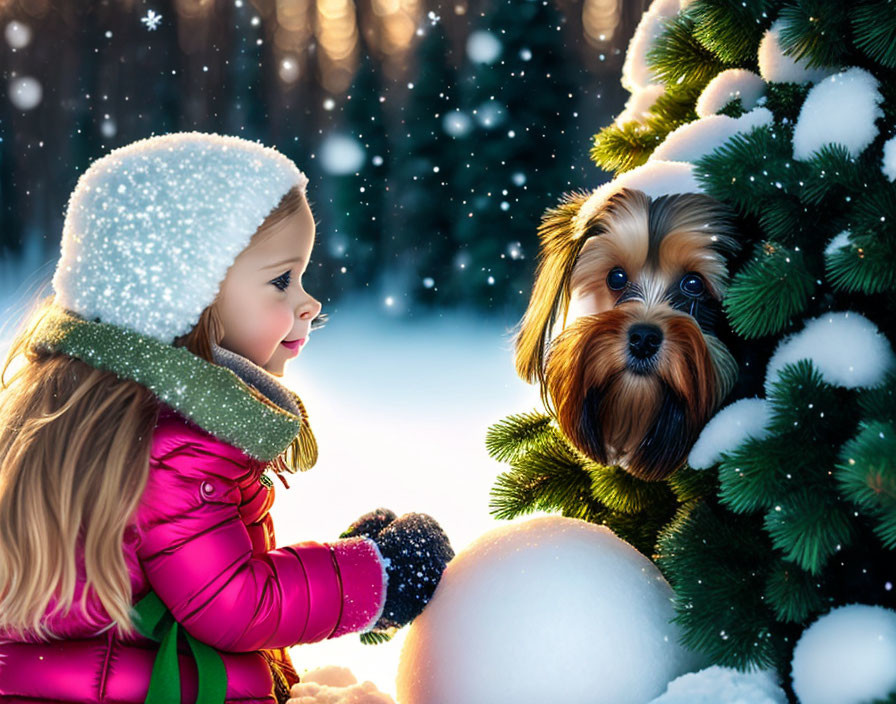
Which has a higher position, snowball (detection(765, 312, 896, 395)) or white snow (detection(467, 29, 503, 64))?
white snow (detection(467, 29, 503, 64))

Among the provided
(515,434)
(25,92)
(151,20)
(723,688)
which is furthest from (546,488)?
(25,92)

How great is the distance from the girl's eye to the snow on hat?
10 cm

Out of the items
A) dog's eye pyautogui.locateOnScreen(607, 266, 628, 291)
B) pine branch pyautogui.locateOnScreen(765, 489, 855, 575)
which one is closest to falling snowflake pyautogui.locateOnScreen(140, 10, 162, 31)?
dog's eye pyautogui.locateOnScreen(607, 266, 628, 291)

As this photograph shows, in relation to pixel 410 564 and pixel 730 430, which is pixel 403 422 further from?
pixel 730 430

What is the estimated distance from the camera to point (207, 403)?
47.9 inches

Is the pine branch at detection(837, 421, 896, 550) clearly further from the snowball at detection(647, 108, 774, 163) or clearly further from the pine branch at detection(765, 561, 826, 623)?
the snowball at detection(647, 108, 774, 163)

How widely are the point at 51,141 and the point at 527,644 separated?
111 inches

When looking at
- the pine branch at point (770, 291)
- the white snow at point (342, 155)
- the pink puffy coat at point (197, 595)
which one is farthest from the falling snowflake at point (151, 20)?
the pine branch at point (770, 291)

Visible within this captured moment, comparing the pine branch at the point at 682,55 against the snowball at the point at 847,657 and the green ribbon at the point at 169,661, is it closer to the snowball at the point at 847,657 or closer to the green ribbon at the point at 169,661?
the snowball at the point at 847,657

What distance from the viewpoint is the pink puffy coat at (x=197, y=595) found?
1.21 metres

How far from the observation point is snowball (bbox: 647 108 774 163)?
49.1 inches

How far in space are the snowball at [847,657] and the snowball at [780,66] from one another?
0.69 meters

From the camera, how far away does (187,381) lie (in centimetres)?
123

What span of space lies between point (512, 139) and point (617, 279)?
175 cm
